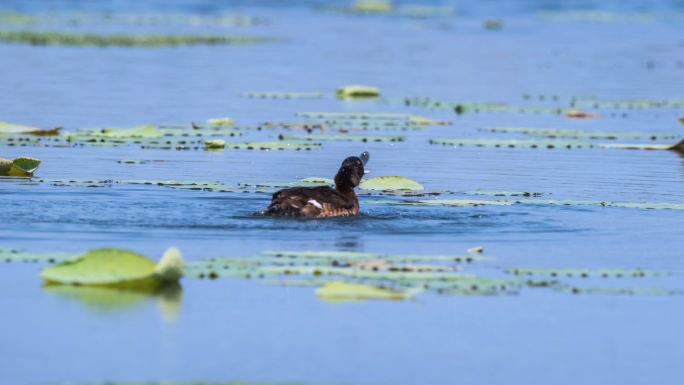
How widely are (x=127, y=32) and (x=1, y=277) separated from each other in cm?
2979

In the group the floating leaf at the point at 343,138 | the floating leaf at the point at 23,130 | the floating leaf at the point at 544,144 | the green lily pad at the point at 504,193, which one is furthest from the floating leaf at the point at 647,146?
the floating leaf at the point at 23,130

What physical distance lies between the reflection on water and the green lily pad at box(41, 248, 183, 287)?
0.05 meters

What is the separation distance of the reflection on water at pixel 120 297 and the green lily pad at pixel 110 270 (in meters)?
0.05

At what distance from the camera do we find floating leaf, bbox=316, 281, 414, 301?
9789 mm

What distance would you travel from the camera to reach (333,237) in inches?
491

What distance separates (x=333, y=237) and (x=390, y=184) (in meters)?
2.81

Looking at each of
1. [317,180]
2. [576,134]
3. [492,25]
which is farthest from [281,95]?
[492,25]

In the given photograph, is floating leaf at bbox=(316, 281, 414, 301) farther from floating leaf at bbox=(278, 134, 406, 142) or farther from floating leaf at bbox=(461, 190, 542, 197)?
floating leaf at bbox=(278, 134, 406, 142)

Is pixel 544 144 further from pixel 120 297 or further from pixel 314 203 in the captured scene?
pixel 120 297

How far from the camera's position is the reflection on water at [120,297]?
9.51 metres

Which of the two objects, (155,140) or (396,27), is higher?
(396,27)

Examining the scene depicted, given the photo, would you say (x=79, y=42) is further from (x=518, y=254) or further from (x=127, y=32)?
(x=518, y=254)

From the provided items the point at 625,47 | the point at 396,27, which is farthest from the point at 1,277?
the point at 396,27

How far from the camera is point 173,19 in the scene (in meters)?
47.2
